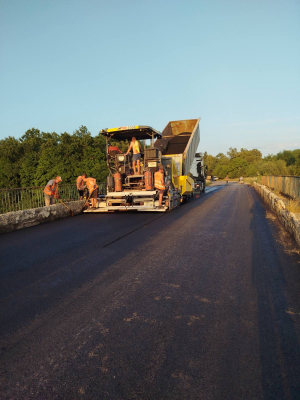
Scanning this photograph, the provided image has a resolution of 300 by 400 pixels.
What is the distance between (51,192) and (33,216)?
155cm

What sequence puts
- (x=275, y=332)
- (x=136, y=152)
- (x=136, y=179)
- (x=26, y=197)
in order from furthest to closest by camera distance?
(x=136, y=179) < (x=136, y=152) < (x=26, y=197) < (x=275, y=332)

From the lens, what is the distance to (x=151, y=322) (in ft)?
9.54

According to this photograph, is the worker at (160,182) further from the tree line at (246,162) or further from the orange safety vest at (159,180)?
the tree line at (246,162)

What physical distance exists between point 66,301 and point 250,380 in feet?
6.97

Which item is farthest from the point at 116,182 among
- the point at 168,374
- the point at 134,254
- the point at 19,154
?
the point at 19,154

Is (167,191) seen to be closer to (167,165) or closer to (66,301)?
(167,165)

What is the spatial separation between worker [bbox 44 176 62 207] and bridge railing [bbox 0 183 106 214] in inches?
15.3

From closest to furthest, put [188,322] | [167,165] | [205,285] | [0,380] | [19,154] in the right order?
[0,380]
[188,322]
[205,285]
[167,165]
[19,154]

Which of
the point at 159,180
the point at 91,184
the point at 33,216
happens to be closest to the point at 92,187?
the point at 91,184

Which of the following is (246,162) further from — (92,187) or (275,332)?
(275,332)

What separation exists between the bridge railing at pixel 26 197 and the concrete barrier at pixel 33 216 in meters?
0.62

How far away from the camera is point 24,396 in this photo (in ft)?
6.53

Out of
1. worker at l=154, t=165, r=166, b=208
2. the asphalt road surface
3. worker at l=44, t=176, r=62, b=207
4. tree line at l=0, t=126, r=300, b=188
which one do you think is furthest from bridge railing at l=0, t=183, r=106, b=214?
tree line at l=0, t=126, r=300, b=188

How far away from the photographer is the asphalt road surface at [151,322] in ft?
6.88
